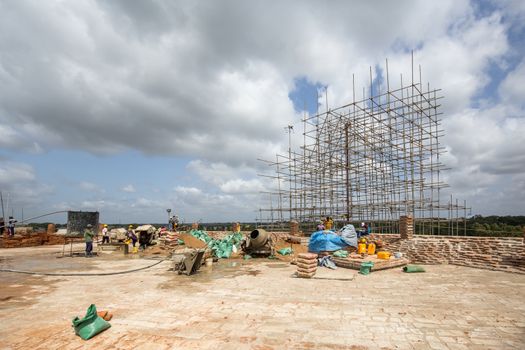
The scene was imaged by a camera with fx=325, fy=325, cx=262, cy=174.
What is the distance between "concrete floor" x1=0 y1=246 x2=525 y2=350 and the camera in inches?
217

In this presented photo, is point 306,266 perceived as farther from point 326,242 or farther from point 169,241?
point 169,241

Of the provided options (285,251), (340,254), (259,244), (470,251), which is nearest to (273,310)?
(340,254)

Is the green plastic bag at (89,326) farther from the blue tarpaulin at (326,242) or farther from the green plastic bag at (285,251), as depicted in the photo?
the green plastic bag at (285,251)

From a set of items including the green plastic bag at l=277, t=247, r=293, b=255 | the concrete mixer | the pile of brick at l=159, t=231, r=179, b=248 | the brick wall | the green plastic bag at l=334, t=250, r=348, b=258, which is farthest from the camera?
the pile of brick at l=159, t=231, r=179, b=248

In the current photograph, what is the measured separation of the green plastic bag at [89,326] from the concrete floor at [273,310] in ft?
0.50

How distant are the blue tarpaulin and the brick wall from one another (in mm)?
2858

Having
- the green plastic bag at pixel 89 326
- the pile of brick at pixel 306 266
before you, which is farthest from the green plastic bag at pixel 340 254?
the green plastic bag at pixel 89 326

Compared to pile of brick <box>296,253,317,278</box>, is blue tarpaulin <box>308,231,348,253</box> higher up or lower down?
higher up

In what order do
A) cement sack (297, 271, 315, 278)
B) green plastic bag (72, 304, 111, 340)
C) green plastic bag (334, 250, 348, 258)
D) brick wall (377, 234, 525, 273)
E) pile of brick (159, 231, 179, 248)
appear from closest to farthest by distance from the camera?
1. green plastic bag (72, 304, 111, 340)
2. cement sack (297, 271, 315, 278)
3. brick wall (377, 234, 525, 273)
4. green plastic bag (334, 250, 348, 258)
5. pile of brick (159, 231, 179, 248)

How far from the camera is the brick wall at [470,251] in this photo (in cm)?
1178

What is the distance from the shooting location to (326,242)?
14.6m

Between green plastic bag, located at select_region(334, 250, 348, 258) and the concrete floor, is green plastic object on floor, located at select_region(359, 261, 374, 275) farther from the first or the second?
green plastic bag, located at select_region(334, 250, 348, 258)

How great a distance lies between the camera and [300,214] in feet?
91.0

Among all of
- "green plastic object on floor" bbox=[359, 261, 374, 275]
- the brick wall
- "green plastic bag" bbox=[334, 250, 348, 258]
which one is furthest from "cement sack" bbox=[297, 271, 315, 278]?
the brick wall
